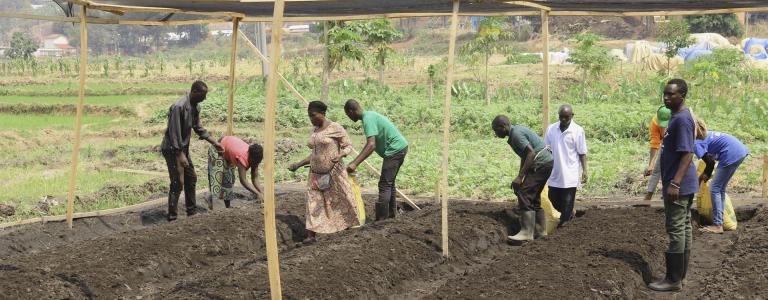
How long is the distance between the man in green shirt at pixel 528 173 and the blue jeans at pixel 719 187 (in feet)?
4.86

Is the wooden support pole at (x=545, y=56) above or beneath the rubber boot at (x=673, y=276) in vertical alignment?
above

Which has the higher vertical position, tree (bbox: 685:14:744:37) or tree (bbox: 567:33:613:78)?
tree (bbox: 685:14:744:37)

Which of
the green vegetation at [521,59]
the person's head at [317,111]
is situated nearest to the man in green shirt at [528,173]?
the person's head at [317,111]

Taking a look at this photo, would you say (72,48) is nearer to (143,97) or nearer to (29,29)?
(29,29)

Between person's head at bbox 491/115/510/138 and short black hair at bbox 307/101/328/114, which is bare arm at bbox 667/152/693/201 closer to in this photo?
person's head at bbox 491/115/510/138

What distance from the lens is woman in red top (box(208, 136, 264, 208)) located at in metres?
9.34

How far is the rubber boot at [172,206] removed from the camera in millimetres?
9445

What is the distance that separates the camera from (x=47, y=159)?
15281 millimetres

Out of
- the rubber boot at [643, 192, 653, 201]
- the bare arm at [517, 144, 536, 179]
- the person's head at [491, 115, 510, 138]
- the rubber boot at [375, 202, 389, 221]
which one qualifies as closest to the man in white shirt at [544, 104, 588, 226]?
the bare arm at [517, 144, 536, 179]

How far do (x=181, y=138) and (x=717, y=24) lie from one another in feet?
117

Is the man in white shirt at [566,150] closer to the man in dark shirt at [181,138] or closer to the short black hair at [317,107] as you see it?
the short black hair at [317,107]

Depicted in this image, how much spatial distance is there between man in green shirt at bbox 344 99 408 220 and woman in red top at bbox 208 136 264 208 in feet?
3.76

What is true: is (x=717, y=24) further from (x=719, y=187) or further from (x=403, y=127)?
(x=719, y=187)

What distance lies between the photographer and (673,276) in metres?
6.67
